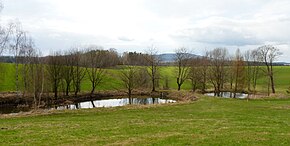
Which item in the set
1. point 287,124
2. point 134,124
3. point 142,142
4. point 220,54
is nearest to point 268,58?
point 220,54

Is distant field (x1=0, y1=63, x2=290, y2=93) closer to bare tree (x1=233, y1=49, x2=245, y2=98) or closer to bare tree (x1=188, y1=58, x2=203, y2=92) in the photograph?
bare tree (x1=188, y1=58, x2=203, y2=92)

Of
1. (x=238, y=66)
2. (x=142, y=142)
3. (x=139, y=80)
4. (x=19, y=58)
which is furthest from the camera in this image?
(x=139, y=80)

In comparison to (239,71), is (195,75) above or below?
below

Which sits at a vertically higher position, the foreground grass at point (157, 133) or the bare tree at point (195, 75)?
the bare tree at point (195, 75)

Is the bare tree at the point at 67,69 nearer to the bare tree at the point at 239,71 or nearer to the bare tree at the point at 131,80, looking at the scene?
the bare tree at the point at 131,80

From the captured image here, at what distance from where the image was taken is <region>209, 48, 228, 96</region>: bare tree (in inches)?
3097

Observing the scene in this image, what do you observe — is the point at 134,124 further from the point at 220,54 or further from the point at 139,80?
the point at 220,54

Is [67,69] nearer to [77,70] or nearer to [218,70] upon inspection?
[77,70]

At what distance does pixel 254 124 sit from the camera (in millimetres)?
23391

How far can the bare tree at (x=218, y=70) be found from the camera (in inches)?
3097

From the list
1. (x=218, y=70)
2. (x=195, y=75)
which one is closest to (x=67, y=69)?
(x=195, y=75)

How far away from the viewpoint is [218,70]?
257 ft

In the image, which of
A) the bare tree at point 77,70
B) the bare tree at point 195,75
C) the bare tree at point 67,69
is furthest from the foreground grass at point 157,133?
the bare tree at point 195,75

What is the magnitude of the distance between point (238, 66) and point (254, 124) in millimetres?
50163
